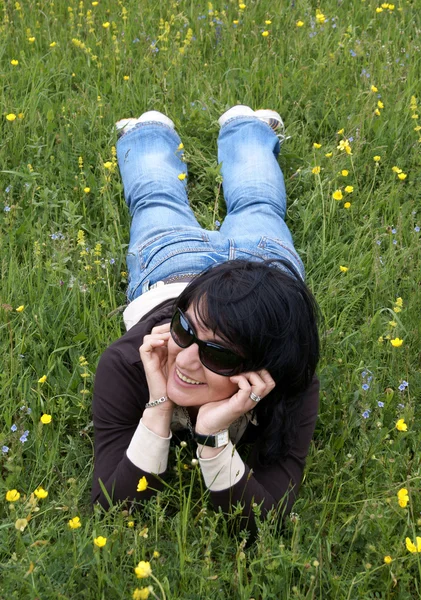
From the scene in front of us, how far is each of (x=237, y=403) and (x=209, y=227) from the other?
1647 millimetres

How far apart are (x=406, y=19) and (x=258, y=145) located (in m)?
1.95

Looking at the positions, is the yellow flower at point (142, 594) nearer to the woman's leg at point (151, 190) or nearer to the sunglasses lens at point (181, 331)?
the sunglasses lens at point (181, 331)

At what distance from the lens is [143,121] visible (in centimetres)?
383

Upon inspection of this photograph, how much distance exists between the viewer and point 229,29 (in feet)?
15.4

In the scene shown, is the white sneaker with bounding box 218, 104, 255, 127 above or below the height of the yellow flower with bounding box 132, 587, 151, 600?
above

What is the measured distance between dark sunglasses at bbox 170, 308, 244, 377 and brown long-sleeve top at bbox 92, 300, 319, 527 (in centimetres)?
29

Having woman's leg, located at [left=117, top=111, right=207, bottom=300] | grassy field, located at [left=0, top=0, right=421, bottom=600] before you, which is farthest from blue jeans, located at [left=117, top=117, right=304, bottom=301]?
grassy field, located at [left=0, top=0, right=421, bottom=600]

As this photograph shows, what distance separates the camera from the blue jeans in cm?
318

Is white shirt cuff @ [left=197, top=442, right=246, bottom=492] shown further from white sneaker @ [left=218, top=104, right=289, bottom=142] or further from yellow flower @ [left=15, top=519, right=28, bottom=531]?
white sneaker @ [left=218, top=104, right=289, bottom=142]

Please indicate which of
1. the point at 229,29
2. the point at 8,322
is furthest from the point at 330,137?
the point at 8,322

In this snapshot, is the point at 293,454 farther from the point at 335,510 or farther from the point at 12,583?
the point at 12,583

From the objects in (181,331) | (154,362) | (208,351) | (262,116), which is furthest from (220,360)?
(262,116)

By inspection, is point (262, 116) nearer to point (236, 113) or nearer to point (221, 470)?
point (236, 113)

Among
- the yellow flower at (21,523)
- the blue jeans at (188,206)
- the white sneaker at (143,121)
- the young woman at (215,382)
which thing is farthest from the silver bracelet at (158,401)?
the white sneaker at (143,121)
